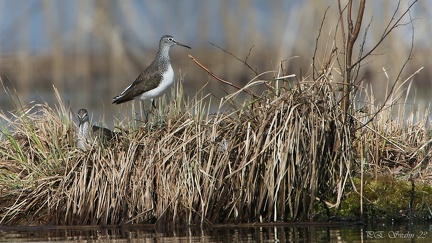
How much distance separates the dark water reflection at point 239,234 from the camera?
6527 mm

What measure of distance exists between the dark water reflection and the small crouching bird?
1005 mm

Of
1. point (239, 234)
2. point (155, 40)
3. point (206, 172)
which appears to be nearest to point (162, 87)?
point (206, 172)

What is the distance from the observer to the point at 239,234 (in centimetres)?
684

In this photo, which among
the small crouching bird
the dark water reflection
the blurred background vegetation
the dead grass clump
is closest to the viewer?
the dark water reflection

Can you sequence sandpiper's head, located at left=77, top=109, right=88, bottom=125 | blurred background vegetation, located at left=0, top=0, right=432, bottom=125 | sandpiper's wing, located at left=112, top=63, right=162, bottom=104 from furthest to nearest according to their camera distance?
blurred background vegetation, located at left=0, top=0, right=432, bottom=125 < sandpiper's wing, located at left=112, top=63, right=162, bottom=104 < sandpiper's head, located at left=77, top=109, right=88, bottom=125

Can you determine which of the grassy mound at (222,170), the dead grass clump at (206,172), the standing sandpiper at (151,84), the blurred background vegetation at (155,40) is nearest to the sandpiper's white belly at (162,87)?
the standing sandpiper at (151,84)

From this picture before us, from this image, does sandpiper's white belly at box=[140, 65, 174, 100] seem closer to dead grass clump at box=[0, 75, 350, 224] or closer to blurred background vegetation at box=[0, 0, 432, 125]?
dead grass clump at box=[0, 75, 350, 224]

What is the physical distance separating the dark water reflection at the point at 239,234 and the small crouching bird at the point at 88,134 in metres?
1.01

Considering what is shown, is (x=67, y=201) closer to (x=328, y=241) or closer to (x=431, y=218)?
(x=328, y=241)

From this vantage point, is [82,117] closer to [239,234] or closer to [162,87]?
[162,87]

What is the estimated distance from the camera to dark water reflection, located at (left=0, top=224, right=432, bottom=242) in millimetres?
6527

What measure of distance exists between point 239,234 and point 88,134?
2428mm

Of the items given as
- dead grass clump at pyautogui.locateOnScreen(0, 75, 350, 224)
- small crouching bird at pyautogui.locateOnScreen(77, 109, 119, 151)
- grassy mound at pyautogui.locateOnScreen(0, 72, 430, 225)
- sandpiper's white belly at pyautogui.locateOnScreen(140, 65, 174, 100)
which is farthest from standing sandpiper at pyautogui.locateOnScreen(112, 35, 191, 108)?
dead grass clump at pyautogui.locateOnScreen(0, 75, 350, 224)

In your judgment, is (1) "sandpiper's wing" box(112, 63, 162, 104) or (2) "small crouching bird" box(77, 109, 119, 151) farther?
(1) "sandpiper's wing" box(112, 63, 162, 104)
